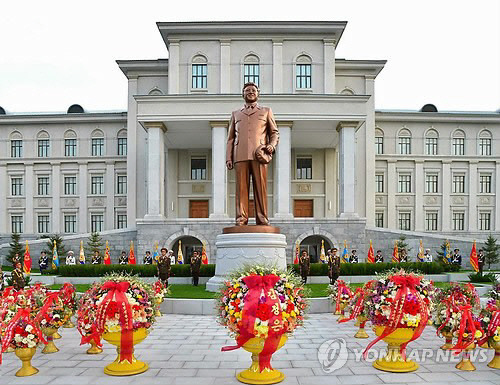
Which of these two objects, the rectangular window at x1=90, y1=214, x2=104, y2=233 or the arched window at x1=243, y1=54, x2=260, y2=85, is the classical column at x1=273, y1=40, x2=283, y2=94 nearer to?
the arched window at x1=243, y1=54, x2=260, y2=85

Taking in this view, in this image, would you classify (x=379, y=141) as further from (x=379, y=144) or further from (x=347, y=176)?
(x=347, y=176)

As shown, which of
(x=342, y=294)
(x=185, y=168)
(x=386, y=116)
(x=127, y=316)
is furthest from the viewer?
(x=386, y=116)

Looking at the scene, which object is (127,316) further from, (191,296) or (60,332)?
(191,296)

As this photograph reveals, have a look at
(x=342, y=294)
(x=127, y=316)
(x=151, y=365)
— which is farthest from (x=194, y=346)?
(x=342, y=294)

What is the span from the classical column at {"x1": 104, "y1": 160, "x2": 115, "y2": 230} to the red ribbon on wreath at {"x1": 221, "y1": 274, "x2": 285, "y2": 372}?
32.2 meters

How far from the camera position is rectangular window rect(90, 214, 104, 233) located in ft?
120

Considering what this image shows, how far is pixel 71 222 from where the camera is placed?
37.0 metres

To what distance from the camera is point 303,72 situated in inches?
1282

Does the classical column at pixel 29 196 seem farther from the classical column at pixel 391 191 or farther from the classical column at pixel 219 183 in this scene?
the classical column at pixel 391 191

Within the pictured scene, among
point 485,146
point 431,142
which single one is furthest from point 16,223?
point 485,146

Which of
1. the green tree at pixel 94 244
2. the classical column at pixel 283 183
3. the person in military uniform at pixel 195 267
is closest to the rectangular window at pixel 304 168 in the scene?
the classical column at pixel 283 183

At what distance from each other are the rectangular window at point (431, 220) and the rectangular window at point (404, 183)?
8.52 ft

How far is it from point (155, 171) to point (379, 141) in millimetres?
19821

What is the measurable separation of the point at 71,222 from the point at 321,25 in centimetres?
2549
